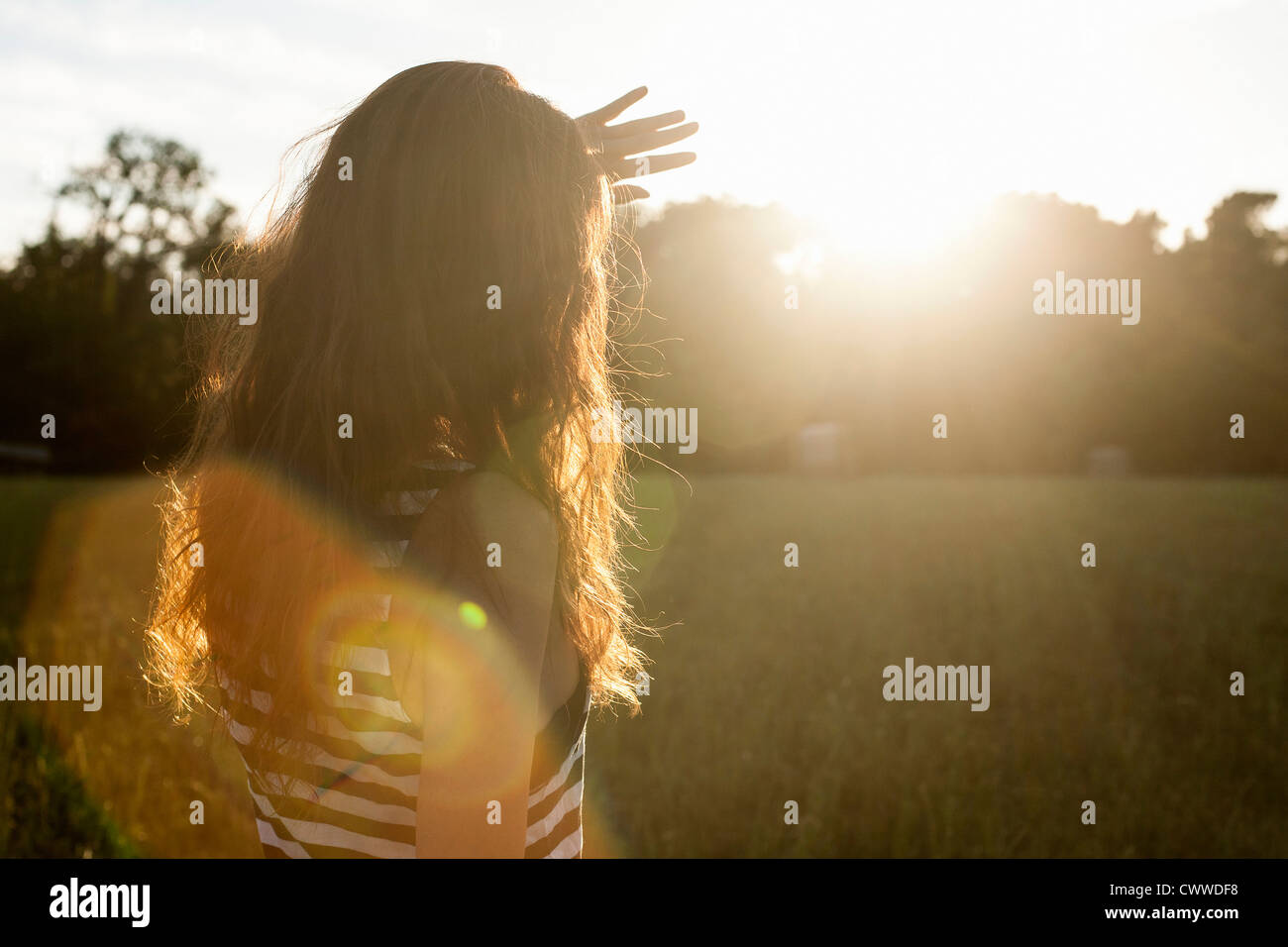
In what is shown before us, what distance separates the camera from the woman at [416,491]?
1.18 meters

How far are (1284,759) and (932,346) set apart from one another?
29.3 meters

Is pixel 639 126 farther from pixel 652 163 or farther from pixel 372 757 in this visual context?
pixel 372 757

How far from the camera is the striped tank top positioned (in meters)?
1.27

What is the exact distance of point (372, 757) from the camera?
130 cm

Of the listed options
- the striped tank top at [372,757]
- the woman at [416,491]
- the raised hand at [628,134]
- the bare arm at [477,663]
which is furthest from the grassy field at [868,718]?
the raised hand at [628,134]

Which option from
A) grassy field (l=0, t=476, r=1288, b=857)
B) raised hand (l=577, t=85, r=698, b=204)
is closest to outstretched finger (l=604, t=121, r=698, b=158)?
raised hand (l=577, t=85, r=698, b=204)

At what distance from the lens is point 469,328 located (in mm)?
1386

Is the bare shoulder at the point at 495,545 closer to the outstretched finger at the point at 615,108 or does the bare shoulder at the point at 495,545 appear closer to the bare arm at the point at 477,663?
the bare arm at the point at 477,663

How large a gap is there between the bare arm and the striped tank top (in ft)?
0.23

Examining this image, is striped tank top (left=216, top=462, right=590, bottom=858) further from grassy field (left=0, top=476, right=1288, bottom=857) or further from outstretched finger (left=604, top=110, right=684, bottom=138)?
outstretched finger (left=604, top=110, right=684, bottom=138)

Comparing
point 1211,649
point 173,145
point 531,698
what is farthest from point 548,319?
point 173,145

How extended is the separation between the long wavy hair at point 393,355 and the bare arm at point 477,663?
0.12 meters

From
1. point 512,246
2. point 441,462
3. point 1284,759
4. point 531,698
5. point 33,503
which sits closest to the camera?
point 531,698
